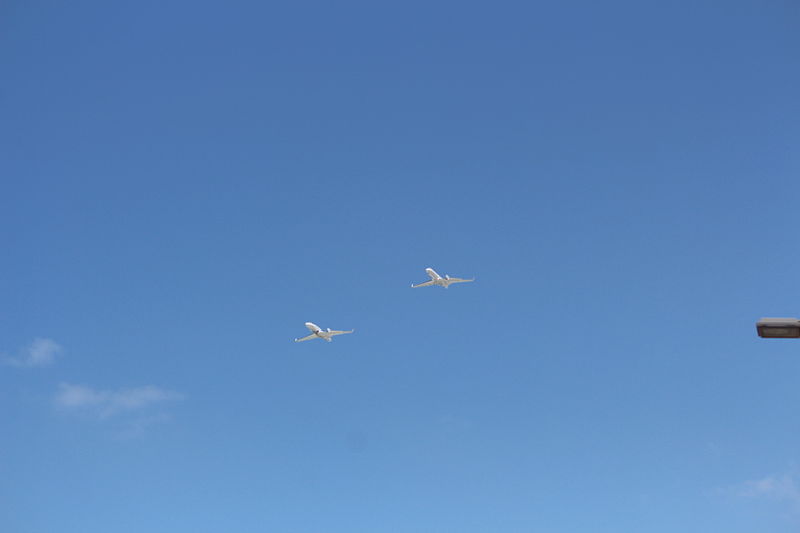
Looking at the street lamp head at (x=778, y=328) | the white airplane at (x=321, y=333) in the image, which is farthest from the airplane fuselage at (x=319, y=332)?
the street lamp head at (x=778, y=328)

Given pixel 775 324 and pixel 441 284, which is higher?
pixel 441 284

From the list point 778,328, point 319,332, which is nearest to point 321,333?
point 319,332

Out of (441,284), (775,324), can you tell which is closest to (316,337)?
(441,284)

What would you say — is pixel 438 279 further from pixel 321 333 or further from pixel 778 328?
pixel 778 328

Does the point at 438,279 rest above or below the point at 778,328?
above

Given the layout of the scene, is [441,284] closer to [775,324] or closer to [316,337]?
[316,337]

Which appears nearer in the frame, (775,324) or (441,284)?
(775,324)

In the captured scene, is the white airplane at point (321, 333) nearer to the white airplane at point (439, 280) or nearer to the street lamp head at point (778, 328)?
the white airplane at point (439, 280)

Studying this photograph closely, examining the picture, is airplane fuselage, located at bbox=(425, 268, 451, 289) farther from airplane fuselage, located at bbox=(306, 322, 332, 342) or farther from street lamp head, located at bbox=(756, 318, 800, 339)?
street lamp head, located at bbox=(756, 318, 800, 339)

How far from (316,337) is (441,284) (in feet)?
115

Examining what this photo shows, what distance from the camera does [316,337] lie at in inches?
7352

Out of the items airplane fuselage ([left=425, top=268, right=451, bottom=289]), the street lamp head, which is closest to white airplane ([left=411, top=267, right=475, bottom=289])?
airplane fuselage ([left=425, top=268, right=451, bottom=289])

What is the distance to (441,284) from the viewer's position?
184m

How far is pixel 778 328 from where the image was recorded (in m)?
33.7
